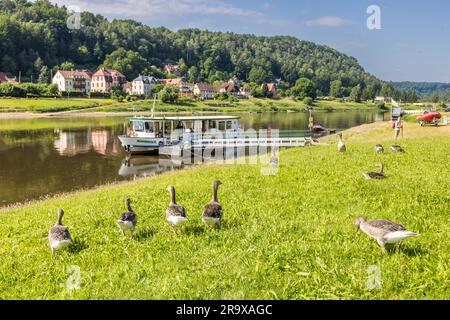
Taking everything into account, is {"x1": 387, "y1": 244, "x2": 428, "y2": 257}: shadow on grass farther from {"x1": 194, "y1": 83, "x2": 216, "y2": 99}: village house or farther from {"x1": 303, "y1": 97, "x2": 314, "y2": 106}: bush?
{"x1": 303, "y1": 97, "x2": 314, "y2": 106}: bush

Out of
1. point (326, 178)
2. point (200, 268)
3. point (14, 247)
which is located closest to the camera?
point (200, 268)

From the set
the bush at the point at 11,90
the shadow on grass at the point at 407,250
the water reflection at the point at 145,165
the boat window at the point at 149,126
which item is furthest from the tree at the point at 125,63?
the shadow on grass at the point at 407,250

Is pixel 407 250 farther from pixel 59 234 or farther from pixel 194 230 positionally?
pixel 59 234

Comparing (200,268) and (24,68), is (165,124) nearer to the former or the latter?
(200,268)

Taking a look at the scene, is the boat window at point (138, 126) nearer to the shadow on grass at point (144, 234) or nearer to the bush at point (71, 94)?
the shadow on grass at point (144, 234)

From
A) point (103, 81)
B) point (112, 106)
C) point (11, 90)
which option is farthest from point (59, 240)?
point (103, 81)

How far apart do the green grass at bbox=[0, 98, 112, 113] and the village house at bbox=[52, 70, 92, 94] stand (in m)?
33.9

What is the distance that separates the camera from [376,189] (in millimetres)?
14633

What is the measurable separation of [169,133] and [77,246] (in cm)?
3626

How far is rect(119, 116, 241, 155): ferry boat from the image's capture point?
4397cm

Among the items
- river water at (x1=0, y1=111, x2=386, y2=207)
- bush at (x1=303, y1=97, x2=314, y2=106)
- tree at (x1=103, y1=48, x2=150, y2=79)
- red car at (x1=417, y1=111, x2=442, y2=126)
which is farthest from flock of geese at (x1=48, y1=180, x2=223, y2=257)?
tree at (x1=103, y1=48, x2=150, y2=79)

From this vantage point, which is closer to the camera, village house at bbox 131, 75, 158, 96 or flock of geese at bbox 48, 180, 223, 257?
flock of geese at bbox 48, 180, 223, 257
